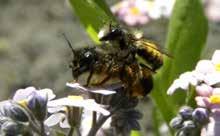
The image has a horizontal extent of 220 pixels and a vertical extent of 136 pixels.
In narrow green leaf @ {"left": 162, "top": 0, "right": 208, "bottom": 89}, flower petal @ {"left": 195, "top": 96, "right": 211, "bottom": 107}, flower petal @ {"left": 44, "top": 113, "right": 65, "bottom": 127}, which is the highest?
narrow green leaf @ {"left": 162, "top": 0, "right": 208, "bottom": 89}

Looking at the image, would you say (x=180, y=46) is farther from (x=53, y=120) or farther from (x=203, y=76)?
(x=53, y=120)

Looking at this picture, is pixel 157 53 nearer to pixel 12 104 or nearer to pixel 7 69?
Answer: pixel 12 104

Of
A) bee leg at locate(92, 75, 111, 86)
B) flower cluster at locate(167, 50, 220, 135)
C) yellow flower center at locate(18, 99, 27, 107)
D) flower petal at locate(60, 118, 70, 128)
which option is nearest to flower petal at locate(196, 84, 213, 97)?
flower cluster at locate(167, 50, 220, 135)

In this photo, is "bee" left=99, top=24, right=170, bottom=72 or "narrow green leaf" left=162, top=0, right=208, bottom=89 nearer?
"bee" left=99, top=24, right=170, bottom=72

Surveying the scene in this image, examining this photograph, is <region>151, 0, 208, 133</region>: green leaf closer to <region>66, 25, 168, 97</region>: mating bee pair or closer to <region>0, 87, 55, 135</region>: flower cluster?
<region>66, 25, 168, 97</region>: mating bee pair

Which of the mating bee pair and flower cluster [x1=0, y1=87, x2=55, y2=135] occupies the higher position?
the mating bee pair

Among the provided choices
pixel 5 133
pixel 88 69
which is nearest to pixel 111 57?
pixel 88 69

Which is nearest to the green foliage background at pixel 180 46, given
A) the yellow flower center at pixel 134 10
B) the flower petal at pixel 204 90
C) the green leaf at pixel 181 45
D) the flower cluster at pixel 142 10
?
the green leaf at pixel 181 45
